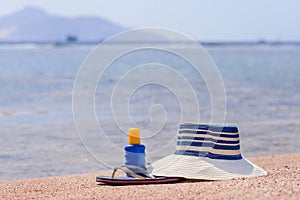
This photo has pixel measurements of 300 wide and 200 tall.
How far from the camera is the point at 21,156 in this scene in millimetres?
12367

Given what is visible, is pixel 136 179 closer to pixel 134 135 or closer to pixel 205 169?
pixel 134 135

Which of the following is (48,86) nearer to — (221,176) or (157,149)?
(157,149)

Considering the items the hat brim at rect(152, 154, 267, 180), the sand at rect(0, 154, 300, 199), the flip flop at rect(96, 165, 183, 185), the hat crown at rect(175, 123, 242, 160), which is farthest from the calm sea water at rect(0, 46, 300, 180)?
the hat crown at rect(175, 123, 242, 160)

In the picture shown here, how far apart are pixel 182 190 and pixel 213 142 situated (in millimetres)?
1489

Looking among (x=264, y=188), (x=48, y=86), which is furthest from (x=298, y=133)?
(x=48, y=86)

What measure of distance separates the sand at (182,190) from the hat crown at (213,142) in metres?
0.61

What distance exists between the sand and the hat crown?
61 centimetres

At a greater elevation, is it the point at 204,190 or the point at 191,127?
the point at 191,127

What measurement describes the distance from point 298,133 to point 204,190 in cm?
920

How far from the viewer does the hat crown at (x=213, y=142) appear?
8.30 m

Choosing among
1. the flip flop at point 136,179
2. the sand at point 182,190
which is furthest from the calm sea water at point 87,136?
the flip flop at point 136,179

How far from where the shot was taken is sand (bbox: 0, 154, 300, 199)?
6.58 m

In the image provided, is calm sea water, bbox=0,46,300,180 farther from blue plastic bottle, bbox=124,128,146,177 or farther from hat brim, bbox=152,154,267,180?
hat brim, bbox=152,154,267,180

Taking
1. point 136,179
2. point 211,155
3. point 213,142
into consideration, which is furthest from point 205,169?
point 136,179
